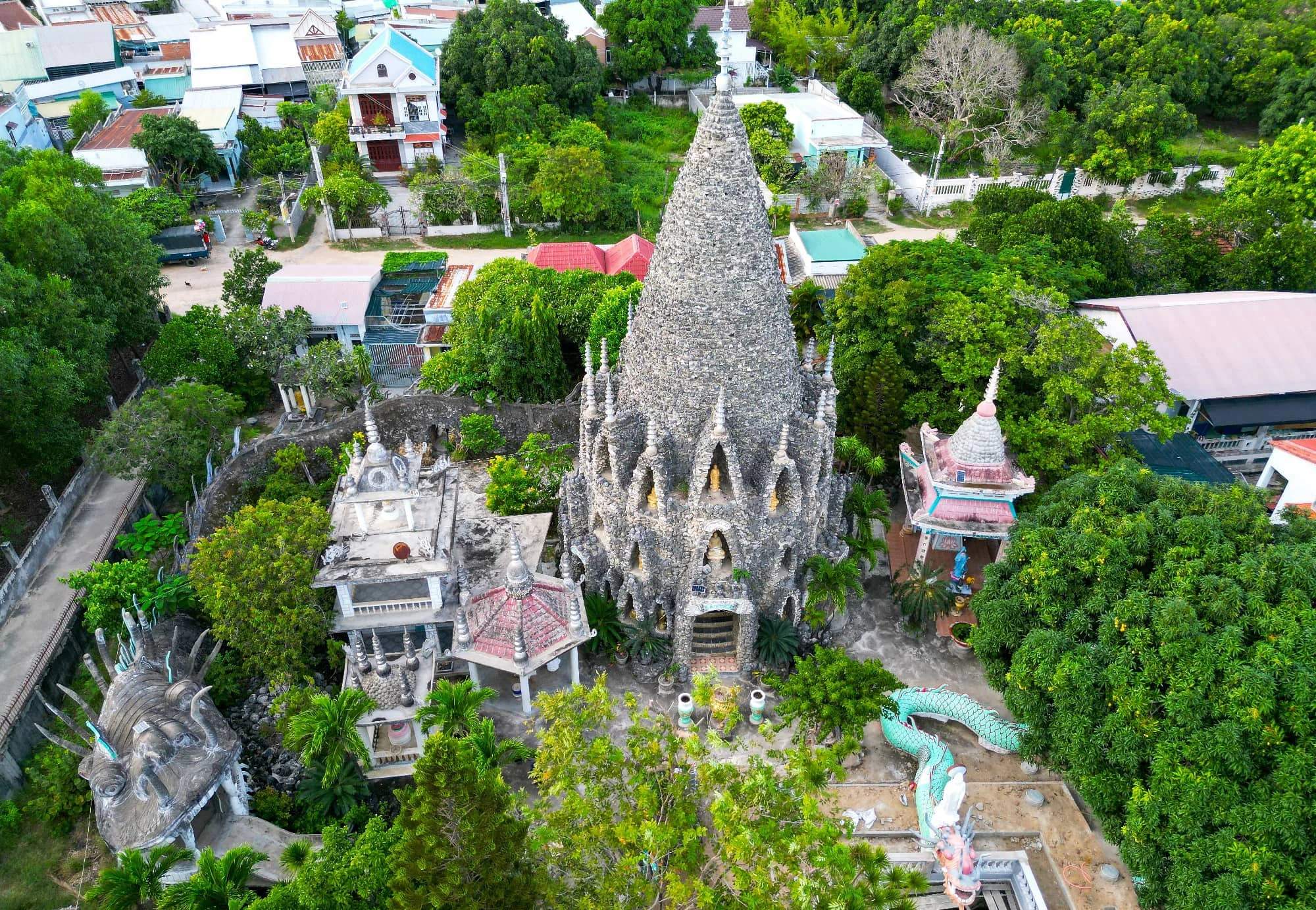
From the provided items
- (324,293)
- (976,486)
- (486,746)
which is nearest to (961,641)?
(976,486)

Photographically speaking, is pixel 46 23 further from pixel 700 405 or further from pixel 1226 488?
pixel 1226 488

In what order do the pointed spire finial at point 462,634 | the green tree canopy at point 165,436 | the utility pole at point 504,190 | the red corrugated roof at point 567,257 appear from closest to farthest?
the pointed spire finial at point 462,634 → the green tree canopy at point 165,436 → the red corrugated roof at point 567,257 → the utility pole at point 504,190

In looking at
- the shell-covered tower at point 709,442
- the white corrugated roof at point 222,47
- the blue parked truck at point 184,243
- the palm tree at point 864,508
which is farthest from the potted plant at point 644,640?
the white corrugated roof at point 222,47

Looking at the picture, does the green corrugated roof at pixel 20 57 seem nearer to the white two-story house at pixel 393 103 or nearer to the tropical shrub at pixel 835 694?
the white two-story house at pixel 393 103

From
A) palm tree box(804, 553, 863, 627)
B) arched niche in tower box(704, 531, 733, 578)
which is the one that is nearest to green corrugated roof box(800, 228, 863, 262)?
palm tree box(804, 553, 863, 627)

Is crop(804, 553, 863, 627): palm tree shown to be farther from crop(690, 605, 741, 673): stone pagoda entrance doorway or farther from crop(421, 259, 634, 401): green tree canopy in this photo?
crop(421, 259, 634, 401): green tree canopy

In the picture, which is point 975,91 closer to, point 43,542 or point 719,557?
point 719,557

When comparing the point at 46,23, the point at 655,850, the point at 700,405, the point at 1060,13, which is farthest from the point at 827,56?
the point at 655,850
